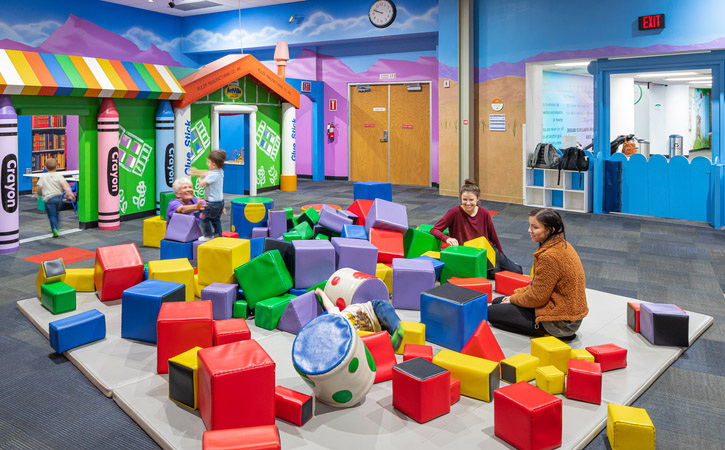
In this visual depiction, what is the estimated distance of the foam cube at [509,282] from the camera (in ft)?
16.2

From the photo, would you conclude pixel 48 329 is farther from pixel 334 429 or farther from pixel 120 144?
pixel 120 144

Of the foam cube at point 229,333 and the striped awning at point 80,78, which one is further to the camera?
the striped awning at point 80,78

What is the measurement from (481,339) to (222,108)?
8.02 meters

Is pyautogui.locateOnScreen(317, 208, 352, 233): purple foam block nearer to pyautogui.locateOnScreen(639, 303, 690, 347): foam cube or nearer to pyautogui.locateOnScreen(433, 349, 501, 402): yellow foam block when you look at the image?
pyautogui.locateOnScreen(433, 349, 501, 402): yellow foam block

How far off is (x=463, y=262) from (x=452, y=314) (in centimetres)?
112

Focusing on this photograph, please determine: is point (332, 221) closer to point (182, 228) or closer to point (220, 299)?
point (182, 228)

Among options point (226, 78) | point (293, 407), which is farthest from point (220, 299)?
point (226, 78)

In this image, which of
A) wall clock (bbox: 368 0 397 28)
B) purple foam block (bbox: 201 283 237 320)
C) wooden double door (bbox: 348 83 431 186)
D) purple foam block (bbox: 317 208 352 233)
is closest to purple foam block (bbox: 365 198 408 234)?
purple foam block (bbox: 317 208 352 233)

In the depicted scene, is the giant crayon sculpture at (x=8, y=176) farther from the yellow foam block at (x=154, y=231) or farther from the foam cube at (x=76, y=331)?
the foam cube at (x=76, y=331)

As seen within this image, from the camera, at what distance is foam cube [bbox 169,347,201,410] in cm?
312

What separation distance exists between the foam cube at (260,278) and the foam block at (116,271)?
109 centimetres

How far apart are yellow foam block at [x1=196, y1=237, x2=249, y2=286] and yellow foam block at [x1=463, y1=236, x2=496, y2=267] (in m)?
2.00

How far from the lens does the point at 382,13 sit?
1237cm


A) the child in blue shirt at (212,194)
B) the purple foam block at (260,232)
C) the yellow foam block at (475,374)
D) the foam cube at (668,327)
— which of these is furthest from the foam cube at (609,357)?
the child in blue shirt at (212,194)
